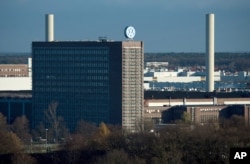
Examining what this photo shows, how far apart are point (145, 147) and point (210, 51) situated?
172 ft

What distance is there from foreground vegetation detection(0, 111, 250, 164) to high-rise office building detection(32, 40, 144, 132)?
16.3 meters

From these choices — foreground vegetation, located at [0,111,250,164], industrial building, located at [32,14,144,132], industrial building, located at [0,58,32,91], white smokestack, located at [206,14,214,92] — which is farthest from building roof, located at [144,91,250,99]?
foreground vegetation, located at [0,111,250,164]

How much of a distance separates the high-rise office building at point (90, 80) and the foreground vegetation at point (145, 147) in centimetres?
1626

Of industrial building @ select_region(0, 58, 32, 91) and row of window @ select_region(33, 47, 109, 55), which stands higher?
row of window @ select_region(33, 47, 109, 55)

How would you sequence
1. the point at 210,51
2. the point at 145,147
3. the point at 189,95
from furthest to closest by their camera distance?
the point at 210,51, the point at 189,95, the point at 145,147

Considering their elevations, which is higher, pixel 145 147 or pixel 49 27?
pixel 49 27

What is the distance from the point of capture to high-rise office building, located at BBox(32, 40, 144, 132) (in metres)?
65.3

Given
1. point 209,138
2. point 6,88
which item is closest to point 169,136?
point 209,138

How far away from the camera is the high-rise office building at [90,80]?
65.3 meters

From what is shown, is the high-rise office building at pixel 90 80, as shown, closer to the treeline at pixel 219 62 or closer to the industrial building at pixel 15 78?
the industrial building at pixel 15 78

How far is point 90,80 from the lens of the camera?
220ft

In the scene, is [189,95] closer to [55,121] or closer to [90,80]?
[90,80]

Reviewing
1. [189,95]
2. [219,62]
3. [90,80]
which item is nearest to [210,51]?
[189,95]

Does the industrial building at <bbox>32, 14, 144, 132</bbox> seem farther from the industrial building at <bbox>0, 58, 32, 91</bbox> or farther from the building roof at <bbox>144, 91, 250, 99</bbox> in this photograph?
the industrial building at <bbox>0, 58, 32, 91</bbox>
